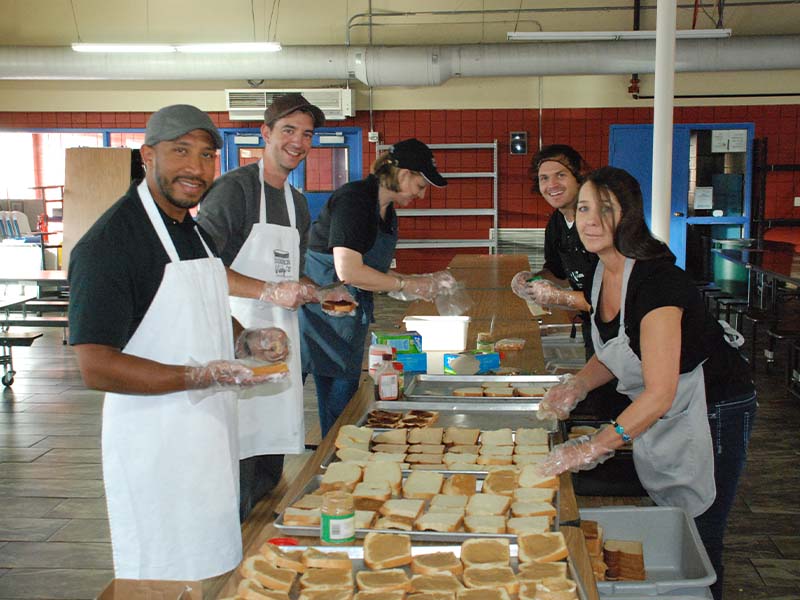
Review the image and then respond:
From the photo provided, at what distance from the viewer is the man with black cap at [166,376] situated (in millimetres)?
1863

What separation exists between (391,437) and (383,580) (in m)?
0.90

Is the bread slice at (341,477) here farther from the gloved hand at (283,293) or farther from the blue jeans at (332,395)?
the blue jeans at (332,395)

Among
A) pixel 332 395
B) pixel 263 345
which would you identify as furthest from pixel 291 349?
pixel 263 345

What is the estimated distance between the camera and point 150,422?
1.96 m

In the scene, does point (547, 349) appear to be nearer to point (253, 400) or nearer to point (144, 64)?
point (253, 400)

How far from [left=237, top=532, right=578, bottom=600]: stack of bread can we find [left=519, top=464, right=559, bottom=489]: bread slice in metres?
0.33

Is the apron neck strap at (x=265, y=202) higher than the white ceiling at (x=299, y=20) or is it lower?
lower

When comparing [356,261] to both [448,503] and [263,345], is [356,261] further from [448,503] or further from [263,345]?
[448,503]

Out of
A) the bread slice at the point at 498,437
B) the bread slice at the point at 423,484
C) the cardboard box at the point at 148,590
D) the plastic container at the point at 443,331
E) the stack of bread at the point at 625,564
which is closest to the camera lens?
the cardboard box at the point at 148,590

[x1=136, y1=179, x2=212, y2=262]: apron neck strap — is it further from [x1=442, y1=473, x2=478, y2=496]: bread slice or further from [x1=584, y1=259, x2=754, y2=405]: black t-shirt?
[x1=584, y1=259, x2=754, y2=405]: black t-shirt

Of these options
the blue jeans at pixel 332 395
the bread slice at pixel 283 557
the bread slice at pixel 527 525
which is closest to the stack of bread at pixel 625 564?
the bread slice at pixel 527 525

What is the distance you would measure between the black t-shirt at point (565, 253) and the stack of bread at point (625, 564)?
1.35 metres

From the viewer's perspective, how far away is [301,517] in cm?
189

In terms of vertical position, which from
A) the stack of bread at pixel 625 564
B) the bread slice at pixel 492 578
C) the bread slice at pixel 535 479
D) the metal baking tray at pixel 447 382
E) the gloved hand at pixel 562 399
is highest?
the gloved hand at pixel 562 399
